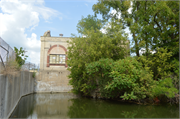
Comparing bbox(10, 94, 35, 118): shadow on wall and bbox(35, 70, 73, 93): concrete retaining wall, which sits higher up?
bbox(35, 70, 73, 93): concrete retaining wall

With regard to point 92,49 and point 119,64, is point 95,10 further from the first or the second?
point 119,64

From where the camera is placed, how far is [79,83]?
48.2 ft

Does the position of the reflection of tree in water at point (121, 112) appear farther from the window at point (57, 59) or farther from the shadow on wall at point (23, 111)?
the window at point (57, 59)

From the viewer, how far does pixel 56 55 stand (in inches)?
943

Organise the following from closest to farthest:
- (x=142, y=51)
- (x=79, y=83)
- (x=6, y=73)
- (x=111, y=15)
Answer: (x=6, y=73) < (x=79, y=83) < (x=142, y=51) < (x=111, y=15)

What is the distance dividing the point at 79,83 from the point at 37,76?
821 cm

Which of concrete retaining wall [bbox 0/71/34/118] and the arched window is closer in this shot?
concrete retaining wall [bbox 0/71/34/118]

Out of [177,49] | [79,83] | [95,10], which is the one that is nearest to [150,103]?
[177,49]

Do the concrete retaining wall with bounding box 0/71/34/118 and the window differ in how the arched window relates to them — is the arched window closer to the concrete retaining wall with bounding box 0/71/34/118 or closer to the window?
the window

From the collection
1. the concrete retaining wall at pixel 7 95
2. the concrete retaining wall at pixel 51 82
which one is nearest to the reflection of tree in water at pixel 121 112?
the concrete retaining wall at pixel 7 95

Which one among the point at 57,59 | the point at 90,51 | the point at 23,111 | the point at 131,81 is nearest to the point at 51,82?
the point at 57,59

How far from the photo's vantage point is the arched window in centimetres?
2383

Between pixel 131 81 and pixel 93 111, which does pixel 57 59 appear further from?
pixel 93 111

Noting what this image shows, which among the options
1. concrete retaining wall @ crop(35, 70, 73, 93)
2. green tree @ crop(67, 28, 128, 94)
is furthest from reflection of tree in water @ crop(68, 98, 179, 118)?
concrete retaining wall @ crop(35, 70, 73, 93)
